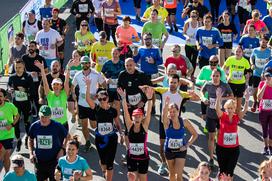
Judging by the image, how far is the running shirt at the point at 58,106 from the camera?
10750 millimetres

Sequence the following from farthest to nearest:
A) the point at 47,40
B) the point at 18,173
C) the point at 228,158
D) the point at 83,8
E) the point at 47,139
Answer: the point at 83,8 < the point at 47,40 < the point at 228,158 < the point at 47,139 < the point at 18,173

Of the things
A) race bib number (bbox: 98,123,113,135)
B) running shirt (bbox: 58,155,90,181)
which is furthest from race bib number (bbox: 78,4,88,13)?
running shirt (bbox: 58,155,90,181)

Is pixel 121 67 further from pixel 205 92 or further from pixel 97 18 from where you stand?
pixel 97 18

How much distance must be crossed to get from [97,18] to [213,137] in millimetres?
7475

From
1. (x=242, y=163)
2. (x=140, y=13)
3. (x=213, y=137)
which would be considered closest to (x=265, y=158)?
(x=242, y=163)

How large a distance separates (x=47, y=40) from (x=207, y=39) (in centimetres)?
361

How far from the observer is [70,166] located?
8.87m

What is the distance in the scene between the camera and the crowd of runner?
956 centimetres

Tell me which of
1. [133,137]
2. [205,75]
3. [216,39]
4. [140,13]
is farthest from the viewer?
[140,13]

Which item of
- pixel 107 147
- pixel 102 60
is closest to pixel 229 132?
pixel 107 147

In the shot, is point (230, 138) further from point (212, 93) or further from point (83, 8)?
point (83, 8)

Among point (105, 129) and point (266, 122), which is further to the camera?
point (266, 122)

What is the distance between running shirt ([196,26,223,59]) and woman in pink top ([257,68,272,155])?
2825mm

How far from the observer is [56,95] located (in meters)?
10.8
